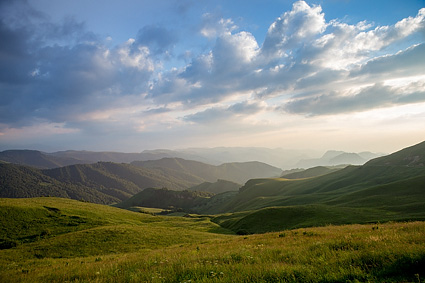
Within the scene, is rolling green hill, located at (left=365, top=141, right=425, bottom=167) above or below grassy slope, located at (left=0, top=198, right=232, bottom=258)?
above

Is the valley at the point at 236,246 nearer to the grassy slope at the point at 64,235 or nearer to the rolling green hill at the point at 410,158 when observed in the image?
the grassy slope at the point at 64,235

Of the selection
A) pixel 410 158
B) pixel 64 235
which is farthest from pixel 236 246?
pixel 410 158

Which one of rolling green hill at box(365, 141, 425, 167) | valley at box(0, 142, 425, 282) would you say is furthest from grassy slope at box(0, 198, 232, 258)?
rolling green hill at box(365, 141, 425, 167)

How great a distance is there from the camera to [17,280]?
37.0 ft

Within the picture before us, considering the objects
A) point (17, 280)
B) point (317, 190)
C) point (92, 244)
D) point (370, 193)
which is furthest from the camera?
point (317, 190)

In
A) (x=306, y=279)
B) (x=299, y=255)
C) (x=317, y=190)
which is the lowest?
(x=317, y=190)

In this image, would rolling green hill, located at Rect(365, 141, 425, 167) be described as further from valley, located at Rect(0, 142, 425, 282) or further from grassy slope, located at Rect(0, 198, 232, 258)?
grassy slope, located at Rect(0, 198, 232, 258)

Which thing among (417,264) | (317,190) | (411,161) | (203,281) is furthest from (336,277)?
(411,161)

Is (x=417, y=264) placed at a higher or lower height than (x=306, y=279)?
higher

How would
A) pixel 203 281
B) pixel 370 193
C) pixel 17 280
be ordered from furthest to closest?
pixel 370 193, pixel 17 280, pixel 203 281

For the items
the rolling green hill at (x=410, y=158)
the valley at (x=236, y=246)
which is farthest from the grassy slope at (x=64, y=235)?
the rolling green hill at (x=410, y=158)

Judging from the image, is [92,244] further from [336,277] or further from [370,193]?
[370,193]

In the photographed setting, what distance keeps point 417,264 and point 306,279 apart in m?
3.48

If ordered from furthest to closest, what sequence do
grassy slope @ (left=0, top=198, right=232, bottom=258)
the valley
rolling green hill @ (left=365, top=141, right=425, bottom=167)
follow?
rolling green hill @ (left=365, top=141, right=425, bottom=167) → grassy slope @ (left=0, top=198, right=232, bottom=258) → the valley
